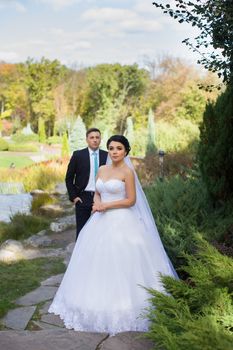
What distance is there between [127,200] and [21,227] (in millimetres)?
4370

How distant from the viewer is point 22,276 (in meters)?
5.62

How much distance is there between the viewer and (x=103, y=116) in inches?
1804

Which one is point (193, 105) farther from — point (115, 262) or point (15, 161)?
point (115, 262)

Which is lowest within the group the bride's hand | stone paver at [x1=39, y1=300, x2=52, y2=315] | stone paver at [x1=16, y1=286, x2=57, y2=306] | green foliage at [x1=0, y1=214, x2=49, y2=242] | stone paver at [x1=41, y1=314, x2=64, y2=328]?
green foliage at [x1=0, y1=214, x2=49, y2=242]

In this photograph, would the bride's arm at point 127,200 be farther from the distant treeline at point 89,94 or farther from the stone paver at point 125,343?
the distant treeline at point 89,94

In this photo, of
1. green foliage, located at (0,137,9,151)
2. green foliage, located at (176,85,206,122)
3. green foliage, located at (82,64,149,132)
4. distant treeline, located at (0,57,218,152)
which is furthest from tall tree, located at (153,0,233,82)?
green foliage, located at (82,64,149,132)

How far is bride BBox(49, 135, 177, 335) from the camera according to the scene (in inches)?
154

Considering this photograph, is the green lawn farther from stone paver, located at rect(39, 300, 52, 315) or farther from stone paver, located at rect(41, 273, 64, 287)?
stone paver, located at rect(39, 300, 52, 315)

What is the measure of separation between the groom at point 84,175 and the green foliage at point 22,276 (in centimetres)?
87

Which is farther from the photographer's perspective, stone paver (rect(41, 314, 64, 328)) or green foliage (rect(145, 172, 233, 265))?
green foliage (rect(145, 172, 233, 265))

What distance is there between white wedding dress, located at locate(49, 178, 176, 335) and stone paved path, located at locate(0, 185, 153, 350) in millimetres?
153

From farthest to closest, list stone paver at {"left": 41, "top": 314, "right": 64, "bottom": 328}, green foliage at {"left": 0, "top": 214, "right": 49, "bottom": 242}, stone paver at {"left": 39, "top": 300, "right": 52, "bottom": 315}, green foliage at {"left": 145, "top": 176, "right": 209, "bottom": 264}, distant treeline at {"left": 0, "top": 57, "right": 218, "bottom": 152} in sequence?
distant treeline at {"left": 0, "top": 57, "right": 218, "bottom": 152} → green foliage at {"left": 0, "top": 214, "right": 49, "bottom": 242} → green foliage at {"left": 145, "top": 176, "right": 209, "bottom": 264} → stone paver at {"left": 39, "top": 300, "right": 52, "bottom": 315} → stone paver at {"left": 41, "top": 314, "right": 64, "bottom": 328}

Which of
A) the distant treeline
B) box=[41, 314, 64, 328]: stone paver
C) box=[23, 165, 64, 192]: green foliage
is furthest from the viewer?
the distant treeline

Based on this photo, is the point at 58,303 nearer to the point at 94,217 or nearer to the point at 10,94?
the point at 94,217
